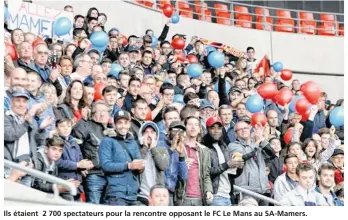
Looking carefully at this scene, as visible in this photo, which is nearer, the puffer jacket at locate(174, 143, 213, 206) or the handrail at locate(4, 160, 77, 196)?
the handrail at locate(4, 160, 77, 196)

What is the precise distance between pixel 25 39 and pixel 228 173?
1977mm

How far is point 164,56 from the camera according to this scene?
28.5ft

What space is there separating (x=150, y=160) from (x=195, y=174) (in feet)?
1.28

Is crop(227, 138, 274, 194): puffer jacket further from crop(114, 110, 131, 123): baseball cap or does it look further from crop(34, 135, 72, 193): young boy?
crop(34, 135, 72, 193): young boy

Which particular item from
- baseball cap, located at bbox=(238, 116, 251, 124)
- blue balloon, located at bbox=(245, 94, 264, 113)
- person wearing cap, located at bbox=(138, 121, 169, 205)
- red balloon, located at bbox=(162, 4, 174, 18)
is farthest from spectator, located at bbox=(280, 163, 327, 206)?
red balloon, located at bbox=(162, 4, 174, 18)

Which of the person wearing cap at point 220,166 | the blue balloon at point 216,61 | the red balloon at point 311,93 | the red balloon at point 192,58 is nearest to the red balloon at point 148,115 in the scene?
the person wearing cap at point 220,166

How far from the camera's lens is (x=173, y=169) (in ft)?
18.8

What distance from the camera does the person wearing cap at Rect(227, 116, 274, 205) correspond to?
6242 mm

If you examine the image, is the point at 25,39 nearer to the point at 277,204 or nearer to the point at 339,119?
the point at 277,204

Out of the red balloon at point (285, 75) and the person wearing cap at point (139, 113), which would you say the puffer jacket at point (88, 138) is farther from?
the red balloon at point (285, 75)

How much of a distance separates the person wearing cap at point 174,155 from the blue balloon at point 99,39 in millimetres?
2239

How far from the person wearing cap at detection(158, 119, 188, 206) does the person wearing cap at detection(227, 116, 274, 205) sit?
544 mm
